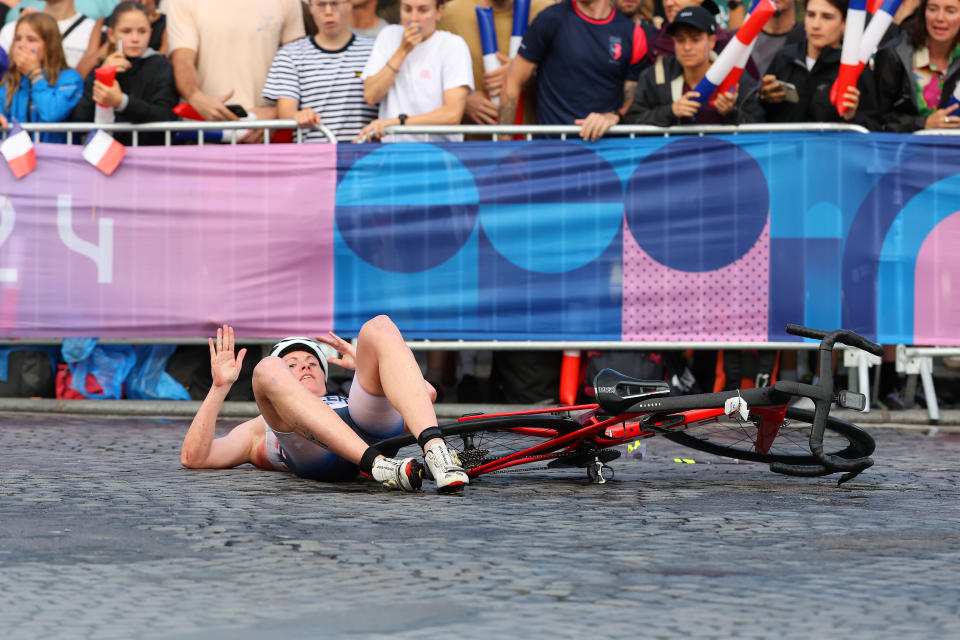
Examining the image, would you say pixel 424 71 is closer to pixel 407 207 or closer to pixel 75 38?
pixel 407 207

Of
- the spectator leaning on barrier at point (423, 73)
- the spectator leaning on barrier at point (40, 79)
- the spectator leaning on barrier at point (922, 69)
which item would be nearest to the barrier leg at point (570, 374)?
the spectator leaning on barrier at point (423, 73)

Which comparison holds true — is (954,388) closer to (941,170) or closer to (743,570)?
(941,170)

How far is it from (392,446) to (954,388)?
19.3ft

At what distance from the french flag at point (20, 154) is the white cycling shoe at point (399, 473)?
214 inches

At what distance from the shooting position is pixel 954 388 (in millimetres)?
10797

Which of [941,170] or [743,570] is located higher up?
[941,170]

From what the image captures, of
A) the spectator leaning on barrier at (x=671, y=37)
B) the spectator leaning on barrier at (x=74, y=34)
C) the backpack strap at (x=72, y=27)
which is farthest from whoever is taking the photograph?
the backpack strap at (x=72, y=27)

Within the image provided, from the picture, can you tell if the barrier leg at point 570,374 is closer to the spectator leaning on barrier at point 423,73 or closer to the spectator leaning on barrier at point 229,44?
the spectator leaning on barrier at point 423,73

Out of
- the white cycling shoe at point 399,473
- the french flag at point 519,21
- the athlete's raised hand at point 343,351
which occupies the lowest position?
the white cycling shoe at point 399,473

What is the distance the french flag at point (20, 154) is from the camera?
34.7 feet

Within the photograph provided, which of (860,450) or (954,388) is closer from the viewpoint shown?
(860,450)

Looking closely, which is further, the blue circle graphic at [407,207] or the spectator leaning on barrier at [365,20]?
the spectator leaning on barrier at [365,20]

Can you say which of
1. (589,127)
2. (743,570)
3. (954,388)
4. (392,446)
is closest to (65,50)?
(589,127)

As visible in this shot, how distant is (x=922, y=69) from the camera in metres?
10.3
